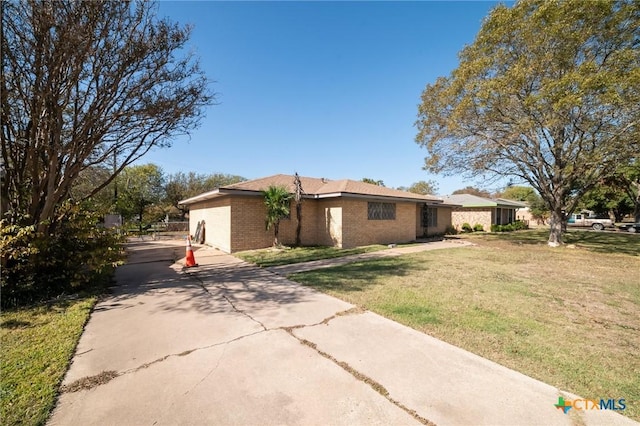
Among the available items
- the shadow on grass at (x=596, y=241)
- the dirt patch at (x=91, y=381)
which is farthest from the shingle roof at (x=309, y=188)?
the dirt patch at (x=91, y=381)

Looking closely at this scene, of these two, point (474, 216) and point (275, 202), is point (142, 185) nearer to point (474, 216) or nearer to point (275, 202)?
point (275, 202)

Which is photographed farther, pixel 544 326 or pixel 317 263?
pixel 317 263

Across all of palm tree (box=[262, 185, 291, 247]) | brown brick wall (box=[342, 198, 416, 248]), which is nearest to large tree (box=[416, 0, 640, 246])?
brown brick wall (box=[342, 198, 416, 248])

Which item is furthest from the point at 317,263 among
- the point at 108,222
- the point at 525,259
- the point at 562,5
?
the point at 108,222

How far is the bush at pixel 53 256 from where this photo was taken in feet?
17.2

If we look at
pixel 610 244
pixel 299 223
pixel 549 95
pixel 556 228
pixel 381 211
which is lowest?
→ pixel 610 244

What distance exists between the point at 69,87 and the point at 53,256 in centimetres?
369

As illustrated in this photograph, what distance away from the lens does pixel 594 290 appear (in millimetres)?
6410

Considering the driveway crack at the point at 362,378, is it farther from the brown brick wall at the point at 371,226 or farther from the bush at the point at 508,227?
the bush at the point at 508,227

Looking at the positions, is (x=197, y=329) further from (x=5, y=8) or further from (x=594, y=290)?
(x=594, y=290)

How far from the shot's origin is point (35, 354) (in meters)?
3.31

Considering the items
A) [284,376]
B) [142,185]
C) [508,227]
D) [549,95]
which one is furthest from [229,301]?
[142,185]

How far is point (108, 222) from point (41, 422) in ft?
69.5

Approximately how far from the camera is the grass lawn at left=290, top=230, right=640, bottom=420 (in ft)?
9.95
